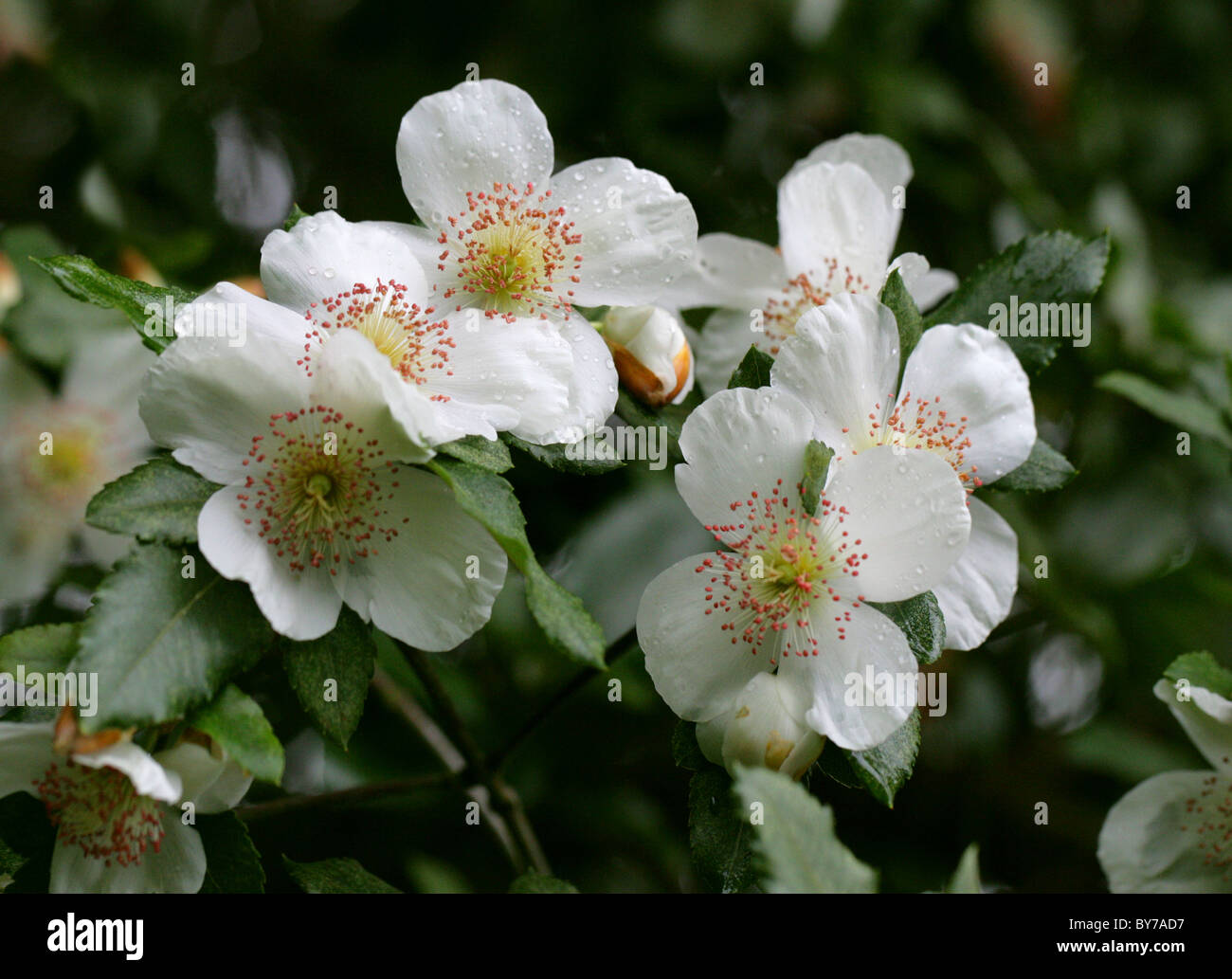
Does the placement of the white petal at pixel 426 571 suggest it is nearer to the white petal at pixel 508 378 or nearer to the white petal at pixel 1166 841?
the white petal at pixel 508 378

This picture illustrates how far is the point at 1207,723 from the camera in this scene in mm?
914

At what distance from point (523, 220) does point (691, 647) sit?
1.21 feet

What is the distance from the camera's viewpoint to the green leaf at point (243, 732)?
692mm

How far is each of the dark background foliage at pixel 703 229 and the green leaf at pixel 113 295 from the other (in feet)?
1.91

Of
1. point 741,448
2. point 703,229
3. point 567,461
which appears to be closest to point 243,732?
point 567,461

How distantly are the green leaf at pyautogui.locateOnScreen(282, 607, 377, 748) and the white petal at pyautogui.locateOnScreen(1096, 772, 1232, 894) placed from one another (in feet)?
2.15

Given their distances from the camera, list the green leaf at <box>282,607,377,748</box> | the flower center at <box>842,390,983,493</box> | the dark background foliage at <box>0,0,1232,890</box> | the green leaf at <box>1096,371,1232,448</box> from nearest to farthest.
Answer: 1. the green leaf at <box>282,607,377,748</box>
2. the flower center at <box>842,390,983,493</box>
3. the green leaf at <box>1096,371,1232,448</box>
4. the dark background foliage at <box>0,0,1232,890</box>

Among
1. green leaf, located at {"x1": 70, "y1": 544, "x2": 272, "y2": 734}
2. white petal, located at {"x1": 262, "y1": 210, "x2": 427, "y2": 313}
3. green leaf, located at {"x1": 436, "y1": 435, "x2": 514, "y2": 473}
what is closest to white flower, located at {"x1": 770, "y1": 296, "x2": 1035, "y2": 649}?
green leaf, located at {"x1": 436, "y1": 435, "x2": 514, "y2": 473}

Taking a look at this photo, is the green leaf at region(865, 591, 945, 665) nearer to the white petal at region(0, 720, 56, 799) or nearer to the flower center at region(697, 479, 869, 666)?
the flower center at region(697, 479, 869, 666)

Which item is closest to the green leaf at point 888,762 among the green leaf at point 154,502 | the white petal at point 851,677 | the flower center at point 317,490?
the white petal at point 851,677

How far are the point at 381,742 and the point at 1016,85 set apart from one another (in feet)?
5.03

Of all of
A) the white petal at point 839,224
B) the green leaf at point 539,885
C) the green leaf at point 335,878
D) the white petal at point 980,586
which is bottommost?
the green leaf at point 539,885

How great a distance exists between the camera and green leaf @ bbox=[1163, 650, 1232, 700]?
90cm
